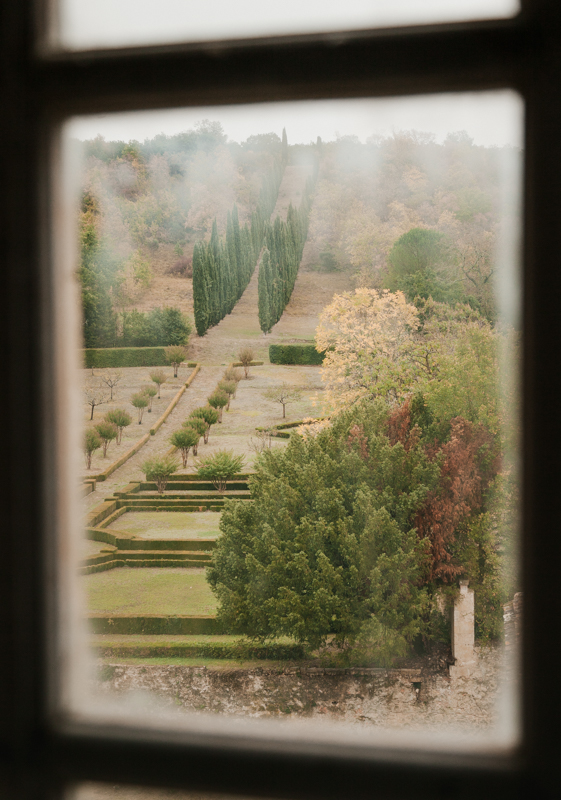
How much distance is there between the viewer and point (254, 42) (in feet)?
2.09

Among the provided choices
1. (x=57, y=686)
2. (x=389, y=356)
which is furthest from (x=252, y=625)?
(x=57, y=686)

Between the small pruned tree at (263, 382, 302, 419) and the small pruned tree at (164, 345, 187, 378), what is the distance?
29 cm

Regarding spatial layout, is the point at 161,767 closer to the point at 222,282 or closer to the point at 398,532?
the point at 398,532

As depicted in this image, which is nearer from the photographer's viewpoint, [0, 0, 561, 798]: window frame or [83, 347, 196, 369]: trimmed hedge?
[0, 0, 561, 798]: window frame

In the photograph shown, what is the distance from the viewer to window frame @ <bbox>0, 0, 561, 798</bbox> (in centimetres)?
58

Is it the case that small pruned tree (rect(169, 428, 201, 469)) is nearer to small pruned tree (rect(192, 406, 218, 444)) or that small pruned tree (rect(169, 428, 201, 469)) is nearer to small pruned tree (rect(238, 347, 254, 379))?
small pruned tree (rect(192, 406, 218, 444))

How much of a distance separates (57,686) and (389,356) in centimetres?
140

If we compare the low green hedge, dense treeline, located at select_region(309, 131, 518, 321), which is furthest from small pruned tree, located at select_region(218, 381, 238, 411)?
the low green hedge

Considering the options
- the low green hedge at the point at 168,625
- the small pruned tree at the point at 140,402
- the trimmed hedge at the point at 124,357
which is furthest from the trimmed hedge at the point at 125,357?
the low green hedge at the point at 168,625

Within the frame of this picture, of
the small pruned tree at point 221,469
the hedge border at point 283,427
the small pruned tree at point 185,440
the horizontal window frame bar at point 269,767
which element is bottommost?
the horizontal window frame bar at point 269,767

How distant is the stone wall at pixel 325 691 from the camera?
1.61 metres

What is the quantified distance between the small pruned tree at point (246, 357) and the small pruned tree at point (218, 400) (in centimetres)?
11

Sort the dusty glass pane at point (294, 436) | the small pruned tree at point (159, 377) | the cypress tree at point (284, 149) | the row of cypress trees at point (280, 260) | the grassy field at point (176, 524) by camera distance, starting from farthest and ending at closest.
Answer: the grassy field at point (176, 524), the small pruned tree at point (159, 377), the row of cypress trees at point (280, 260), the dusty glass pane at point (294, 436), the cypress tree at point (284, 149)

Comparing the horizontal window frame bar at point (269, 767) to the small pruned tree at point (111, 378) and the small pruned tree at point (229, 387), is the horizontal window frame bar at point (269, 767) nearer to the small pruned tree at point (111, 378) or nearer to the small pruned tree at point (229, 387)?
the small pruned tree at point (111, 378)
